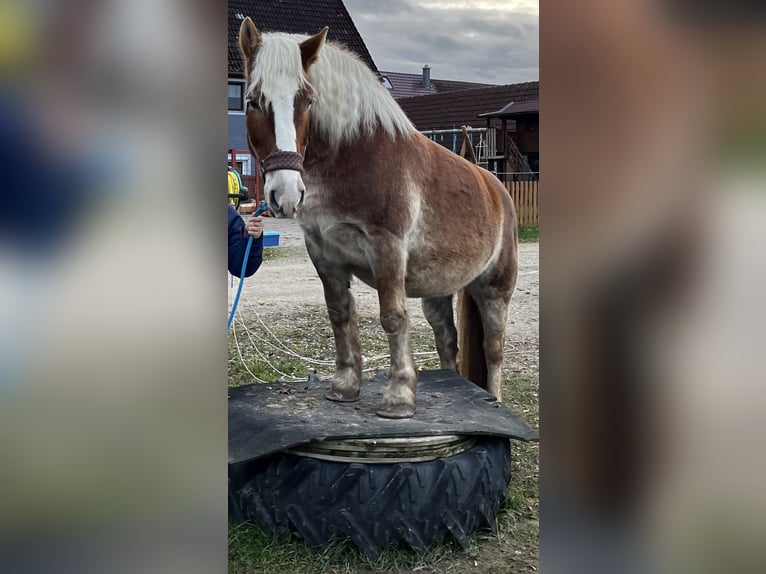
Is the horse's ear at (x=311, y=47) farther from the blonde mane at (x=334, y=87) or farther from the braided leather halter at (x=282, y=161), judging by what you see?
the braided leather halter at (x=282, y=161)

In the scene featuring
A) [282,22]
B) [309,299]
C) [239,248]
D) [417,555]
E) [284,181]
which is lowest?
Answer: [417,555]

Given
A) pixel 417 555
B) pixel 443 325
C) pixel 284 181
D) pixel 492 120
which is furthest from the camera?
pixel 443 325

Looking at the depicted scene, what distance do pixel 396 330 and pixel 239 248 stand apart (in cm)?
54

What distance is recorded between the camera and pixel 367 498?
211 cm

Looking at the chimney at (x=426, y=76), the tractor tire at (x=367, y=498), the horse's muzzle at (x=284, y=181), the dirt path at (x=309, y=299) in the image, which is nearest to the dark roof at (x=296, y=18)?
the chimney at (x=426, y=76)

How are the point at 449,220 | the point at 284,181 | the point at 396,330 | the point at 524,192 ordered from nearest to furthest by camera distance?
the point at 284,181
the point at 396,330
the point at 449,220
the point at 524,192

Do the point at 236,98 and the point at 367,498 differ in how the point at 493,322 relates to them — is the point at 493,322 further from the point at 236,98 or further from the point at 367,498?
the point at 236,98

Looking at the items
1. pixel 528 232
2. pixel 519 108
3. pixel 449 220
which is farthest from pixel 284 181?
pixel 528 232

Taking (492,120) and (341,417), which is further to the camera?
(492,120)

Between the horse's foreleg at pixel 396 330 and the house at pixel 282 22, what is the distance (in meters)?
0.57

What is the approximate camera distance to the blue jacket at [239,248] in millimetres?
2100
